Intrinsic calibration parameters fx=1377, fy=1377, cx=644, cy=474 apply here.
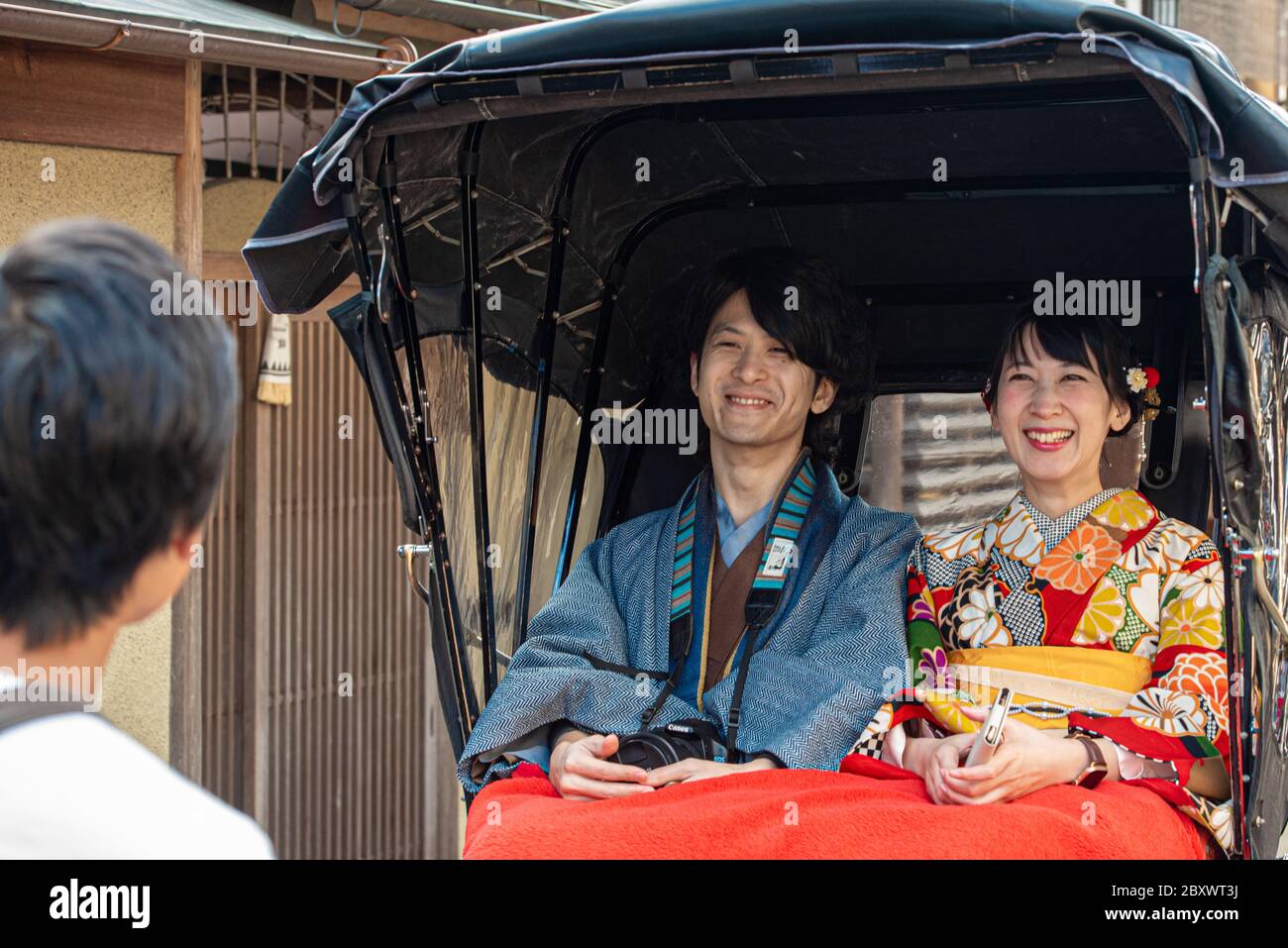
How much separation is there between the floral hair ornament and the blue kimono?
0.57 metres

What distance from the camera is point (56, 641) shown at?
1.06 metres

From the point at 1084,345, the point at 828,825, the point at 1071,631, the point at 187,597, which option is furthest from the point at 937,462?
the point at 828,825

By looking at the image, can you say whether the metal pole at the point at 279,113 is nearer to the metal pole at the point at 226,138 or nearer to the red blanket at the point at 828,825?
the metal pole at the point at 226,138

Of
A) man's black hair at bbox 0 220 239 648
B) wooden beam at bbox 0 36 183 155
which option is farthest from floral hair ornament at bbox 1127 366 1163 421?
wooden beam at bbox 0 36 183 155

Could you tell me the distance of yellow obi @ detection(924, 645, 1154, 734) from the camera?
2707 millimetres

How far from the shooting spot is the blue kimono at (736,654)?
2754 millimetres

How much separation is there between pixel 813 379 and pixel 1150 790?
1.17m

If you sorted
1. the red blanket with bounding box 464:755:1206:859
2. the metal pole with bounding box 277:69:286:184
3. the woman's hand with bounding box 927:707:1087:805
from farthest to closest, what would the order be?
the metal pole with bounding box 277:69:286:184 < the woman's hand with bounding box 927:707:1087:805 < the red blanket with bounding box 464:755:1206:859

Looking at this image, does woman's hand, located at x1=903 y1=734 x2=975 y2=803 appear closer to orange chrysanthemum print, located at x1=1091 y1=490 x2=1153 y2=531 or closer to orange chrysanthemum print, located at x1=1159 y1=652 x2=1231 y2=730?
orange chrysanthemum print, located at x1=1159 y1=652 x2=1231 y2=730

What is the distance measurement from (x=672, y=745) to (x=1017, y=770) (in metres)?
0.69

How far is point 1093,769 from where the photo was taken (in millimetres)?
2527

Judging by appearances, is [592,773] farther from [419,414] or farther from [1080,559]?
[1080,559]

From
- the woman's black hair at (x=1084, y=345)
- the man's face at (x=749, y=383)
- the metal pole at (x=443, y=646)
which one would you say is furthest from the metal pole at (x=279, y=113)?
the woman's black hair at (x=1084, y=345)

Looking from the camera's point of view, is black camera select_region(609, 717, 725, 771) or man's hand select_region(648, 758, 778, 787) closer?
man's hand select_region(648, 758, 778, 787)
